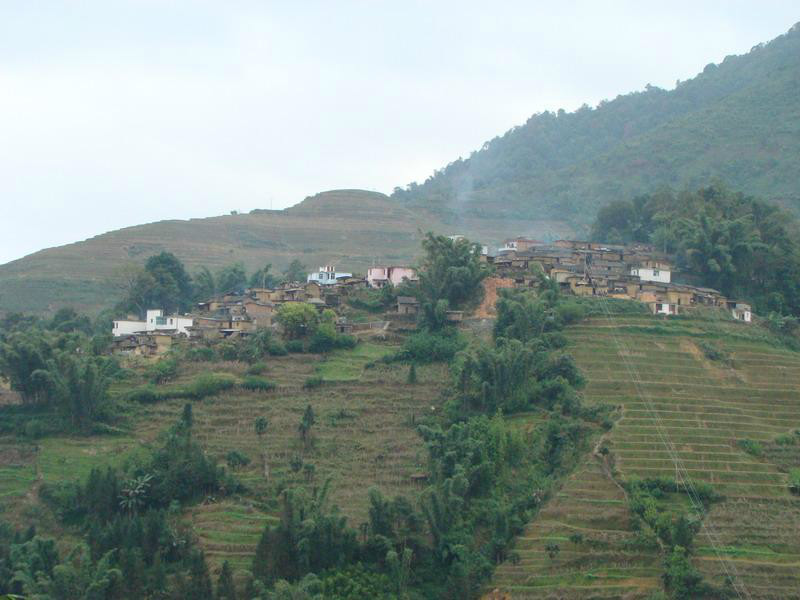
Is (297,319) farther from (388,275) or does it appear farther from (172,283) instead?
(172,283)

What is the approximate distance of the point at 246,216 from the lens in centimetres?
6856

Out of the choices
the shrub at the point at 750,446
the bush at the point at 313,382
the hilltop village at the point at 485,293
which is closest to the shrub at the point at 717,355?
the hilltop village at the point at 485,293

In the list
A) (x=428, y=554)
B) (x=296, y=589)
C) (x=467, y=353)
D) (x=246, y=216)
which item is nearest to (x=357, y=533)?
(x=428, y=554)

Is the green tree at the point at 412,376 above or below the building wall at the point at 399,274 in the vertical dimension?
below

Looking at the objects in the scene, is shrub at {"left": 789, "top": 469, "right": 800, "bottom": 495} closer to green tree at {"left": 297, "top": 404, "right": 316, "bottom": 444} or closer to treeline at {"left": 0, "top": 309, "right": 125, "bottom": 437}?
green tree at {"left": 297, "top": 404, "right": 316, "bottom": 444}

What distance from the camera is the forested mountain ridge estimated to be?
224 ft

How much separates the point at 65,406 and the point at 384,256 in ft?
97.6

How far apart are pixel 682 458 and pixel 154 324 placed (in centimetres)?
1876

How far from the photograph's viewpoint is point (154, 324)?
38750 mm

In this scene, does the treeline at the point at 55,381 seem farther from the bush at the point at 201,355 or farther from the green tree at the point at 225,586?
the green tree at the point at 225,586

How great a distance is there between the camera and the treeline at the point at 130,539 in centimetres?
2278

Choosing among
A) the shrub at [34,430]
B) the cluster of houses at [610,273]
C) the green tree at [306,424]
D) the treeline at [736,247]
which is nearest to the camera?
the green tree at [306,424]

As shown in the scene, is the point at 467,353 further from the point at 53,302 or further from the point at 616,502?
the point at 53,302

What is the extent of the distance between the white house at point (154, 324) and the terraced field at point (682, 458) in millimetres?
12768
